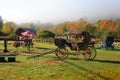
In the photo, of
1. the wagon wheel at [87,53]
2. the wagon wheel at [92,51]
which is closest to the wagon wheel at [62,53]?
the wagon wheel at [87,53]

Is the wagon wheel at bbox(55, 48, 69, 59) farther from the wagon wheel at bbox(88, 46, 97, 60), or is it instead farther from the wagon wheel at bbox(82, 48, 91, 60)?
the wagon wheel at bbox(88, 46, 97, 60)

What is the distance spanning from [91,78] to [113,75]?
1534 millimetres

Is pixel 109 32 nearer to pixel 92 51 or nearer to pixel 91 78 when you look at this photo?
pixel 92 51

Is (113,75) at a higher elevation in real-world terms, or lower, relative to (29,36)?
lower

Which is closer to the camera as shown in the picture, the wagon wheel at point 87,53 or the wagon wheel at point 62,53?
the wagon wheel at point 87,53

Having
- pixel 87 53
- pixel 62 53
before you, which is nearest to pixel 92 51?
pixel 87 53

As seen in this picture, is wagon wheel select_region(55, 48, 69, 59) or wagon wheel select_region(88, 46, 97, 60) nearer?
wagon wheel select_region(88, 46, 97, 60)

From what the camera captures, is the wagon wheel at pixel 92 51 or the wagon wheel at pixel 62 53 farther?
the wagon wheel at pixel 62 53

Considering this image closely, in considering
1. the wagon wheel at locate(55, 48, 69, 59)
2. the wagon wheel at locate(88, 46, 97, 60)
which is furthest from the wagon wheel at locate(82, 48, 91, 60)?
the wagon wheel at locate(55, 48, 69, 59)

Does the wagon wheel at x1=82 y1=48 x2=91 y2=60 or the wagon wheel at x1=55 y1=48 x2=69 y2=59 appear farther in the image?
the wagon wheel at x1=55 y1=48 x2=69 y2=59

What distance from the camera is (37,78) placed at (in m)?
11.9

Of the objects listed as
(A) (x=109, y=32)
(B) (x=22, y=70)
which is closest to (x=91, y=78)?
(B) (x=22, y=70)

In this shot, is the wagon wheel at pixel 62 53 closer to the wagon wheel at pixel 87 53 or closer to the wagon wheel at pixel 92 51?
the wagon wheel at pixel 87 53

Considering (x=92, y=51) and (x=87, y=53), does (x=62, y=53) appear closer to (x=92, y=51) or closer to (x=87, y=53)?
(x=87, y=53)
